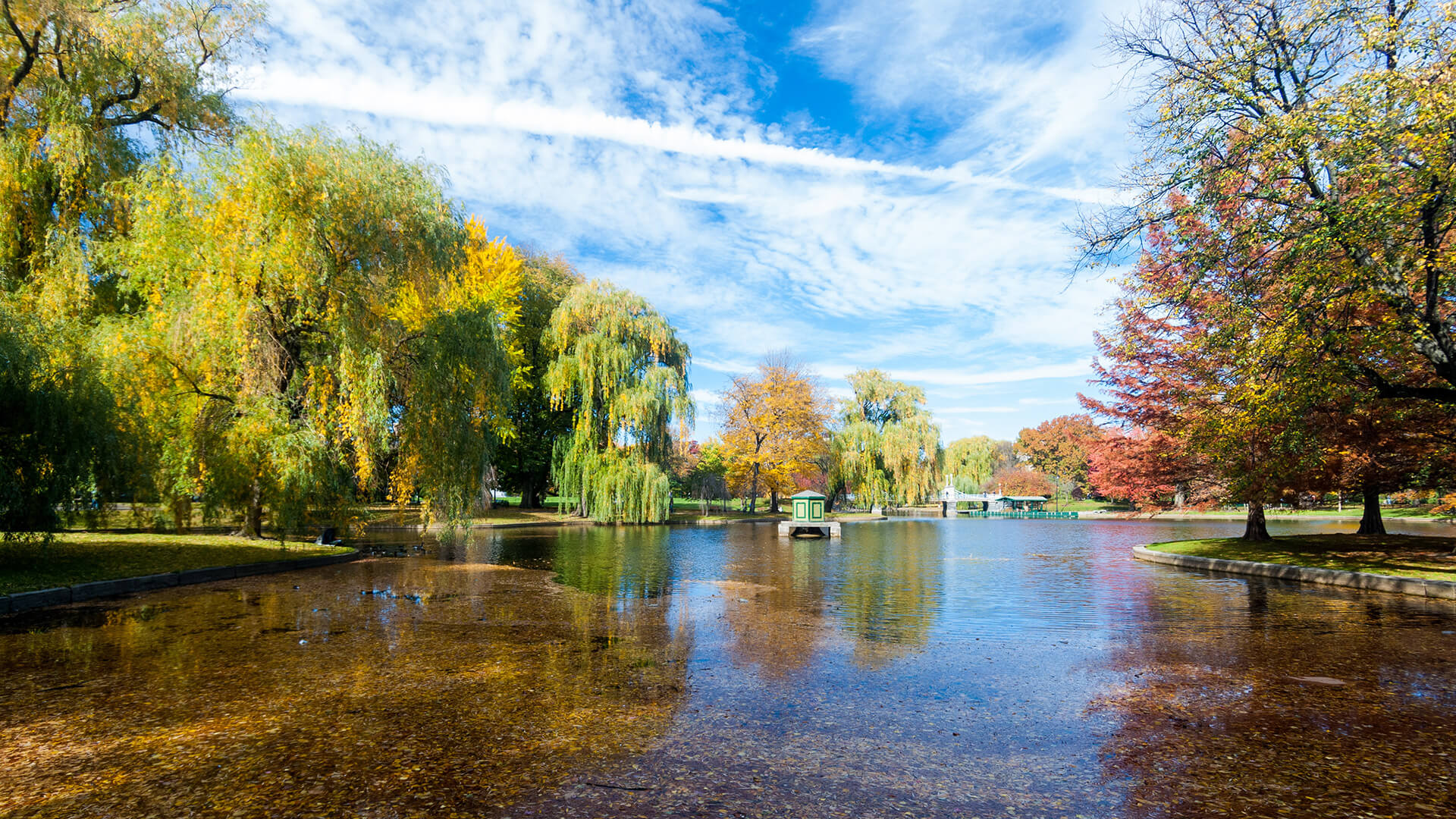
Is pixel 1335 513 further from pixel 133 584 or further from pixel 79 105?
pixel 79 105

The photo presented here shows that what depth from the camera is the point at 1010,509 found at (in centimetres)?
6406

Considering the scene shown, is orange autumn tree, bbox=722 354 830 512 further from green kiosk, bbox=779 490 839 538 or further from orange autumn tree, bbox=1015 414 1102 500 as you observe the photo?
orange autumn tree, bbox=1015 414 1102 500

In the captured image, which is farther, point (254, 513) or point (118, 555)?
point (254, 513)

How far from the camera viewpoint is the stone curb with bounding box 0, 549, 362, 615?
9883mm

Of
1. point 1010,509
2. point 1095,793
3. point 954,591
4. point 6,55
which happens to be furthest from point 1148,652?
point 1010,509

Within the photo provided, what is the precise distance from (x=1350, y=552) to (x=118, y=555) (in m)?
26.5

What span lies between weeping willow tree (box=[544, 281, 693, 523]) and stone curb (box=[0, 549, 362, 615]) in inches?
696

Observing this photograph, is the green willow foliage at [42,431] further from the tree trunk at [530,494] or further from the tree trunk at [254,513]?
the tree trunk at [530,494]

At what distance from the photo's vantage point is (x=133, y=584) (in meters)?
11.9

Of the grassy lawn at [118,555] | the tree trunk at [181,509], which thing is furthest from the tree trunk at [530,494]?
the tree trunk at [181,509]

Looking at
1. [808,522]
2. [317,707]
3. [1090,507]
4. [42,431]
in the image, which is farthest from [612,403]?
[1090,507]

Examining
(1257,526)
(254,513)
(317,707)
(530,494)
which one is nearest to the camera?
(317,707)

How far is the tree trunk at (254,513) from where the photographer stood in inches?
677

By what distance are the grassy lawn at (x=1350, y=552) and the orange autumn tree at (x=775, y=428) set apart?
30.2m
